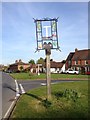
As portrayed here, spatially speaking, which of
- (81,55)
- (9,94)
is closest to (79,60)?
(81,55)

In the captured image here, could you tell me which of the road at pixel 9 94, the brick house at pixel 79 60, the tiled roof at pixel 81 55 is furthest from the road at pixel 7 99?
the tiled roof at pixel 81 55

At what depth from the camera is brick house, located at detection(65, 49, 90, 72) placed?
81125 millimetres

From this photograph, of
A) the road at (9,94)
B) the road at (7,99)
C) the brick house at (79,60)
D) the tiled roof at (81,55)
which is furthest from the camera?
the tiled roof at (81,55)

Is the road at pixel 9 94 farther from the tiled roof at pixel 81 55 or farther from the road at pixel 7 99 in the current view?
the tiled roof at pixel 81 55

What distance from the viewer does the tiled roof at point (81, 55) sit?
8230 centimetres

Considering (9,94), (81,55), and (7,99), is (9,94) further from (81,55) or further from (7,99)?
(81,55)

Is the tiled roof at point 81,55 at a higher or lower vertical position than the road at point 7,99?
higher

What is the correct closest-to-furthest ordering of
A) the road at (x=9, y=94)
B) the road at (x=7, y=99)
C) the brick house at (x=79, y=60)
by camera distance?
the road at (x=7, y=99)
the road at (x=9, y=94)
the brick house at (x=79, y=60)

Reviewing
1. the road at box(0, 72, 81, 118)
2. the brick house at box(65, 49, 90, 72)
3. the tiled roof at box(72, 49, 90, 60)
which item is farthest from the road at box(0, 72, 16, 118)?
the tiled roof at box(72, 49, 90, 60)

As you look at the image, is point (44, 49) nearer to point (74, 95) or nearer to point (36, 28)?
point (36, 28)

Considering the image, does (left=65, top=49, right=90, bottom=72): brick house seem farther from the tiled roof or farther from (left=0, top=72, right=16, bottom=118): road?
(left=0, top=72, right=16, bottom=118): road

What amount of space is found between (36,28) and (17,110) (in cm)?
435

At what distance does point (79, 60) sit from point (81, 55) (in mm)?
2080

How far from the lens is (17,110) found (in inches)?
450
